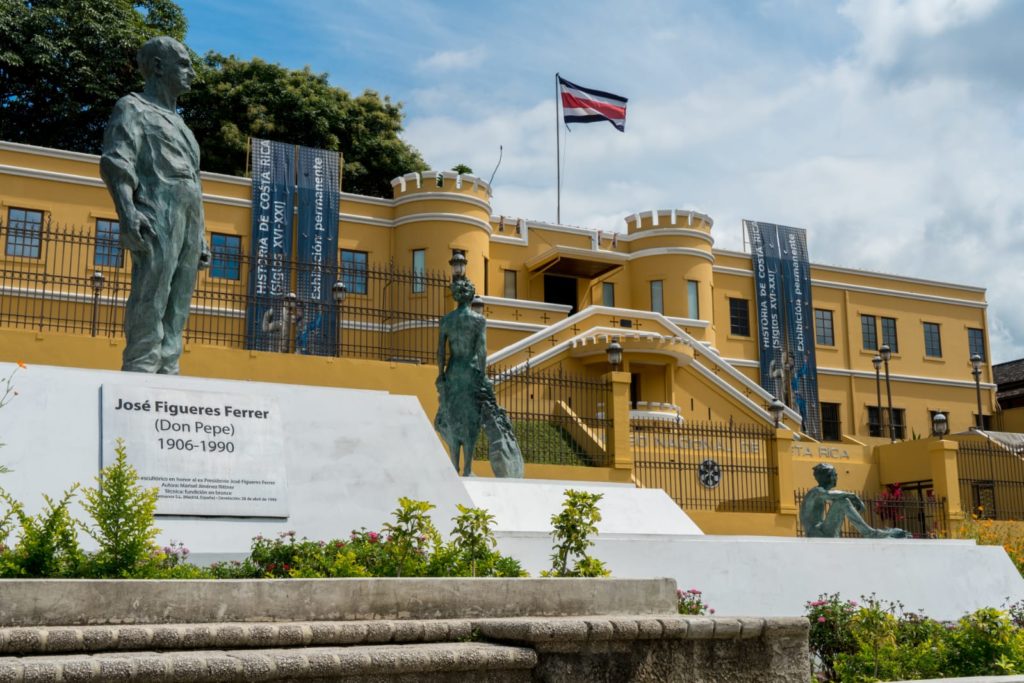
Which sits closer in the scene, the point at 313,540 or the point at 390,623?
the point at 390,623

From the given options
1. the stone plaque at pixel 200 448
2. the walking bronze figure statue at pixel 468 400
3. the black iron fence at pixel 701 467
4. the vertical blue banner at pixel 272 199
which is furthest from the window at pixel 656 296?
the stone plaque at pixel 200 448

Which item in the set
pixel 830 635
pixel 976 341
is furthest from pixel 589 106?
pixel 830 635

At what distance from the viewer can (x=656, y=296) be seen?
3684 cm

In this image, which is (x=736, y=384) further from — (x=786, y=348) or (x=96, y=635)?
(x=96, y=635)

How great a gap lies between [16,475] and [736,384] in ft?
89.7

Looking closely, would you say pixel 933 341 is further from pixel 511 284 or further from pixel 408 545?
pixel 408 545

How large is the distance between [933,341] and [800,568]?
35330 mm

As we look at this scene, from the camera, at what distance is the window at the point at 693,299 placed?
120ft

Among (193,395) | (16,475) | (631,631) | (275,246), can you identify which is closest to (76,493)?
(16,475)

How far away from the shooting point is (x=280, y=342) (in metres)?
18.1

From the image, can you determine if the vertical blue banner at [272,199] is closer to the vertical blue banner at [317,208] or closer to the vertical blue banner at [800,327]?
the vertical blue banner at [317,208]

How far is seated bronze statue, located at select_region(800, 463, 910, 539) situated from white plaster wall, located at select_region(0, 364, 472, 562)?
5.10m

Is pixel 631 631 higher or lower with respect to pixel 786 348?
lower

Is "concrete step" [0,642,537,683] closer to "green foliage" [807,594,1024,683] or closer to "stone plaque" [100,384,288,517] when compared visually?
"stone plaque" [100,384,288,517]
